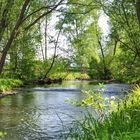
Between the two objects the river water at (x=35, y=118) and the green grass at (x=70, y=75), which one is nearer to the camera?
the river water at (x=35, y=118)

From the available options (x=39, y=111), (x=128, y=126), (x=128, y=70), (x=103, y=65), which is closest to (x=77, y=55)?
(x=103, y=65)

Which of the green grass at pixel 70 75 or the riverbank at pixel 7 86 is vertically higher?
the green grass at pixel 70 75

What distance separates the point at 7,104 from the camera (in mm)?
24016

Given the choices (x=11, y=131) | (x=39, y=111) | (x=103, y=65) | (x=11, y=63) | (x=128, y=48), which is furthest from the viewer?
(x=103, y=65)

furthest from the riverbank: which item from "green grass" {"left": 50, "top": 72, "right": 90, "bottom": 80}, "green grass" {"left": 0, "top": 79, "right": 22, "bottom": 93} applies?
"green grass" {"left": 50, "top": 72, "right": 90, "bottom": 80}

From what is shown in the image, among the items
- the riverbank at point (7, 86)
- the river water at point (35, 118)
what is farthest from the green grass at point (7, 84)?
the river water at point (35, 118)

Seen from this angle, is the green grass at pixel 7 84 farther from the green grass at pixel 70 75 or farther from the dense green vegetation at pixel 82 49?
the green grass at pixel 70 75

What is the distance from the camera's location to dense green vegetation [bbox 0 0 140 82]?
18130mm

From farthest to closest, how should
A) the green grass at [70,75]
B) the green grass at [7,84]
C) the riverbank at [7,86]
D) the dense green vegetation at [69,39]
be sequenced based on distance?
1. the green grass at [70,75]
2. the green grass at [7,84]
3. the riverbank at [7,86]
4. the dense green vegetation at [69,39]

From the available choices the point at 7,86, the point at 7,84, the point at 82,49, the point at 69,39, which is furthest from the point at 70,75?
the point at 7,86

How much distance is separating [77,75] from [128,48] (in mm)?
38986

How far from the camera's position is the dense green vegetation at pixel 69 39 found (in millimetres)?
18130

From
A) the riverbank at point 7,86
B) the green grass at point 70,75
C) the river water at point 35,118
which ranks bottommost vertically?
the river water at point 35,118

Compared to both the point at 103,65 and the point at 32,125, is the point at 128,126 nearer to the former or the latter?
the point at 32,125
